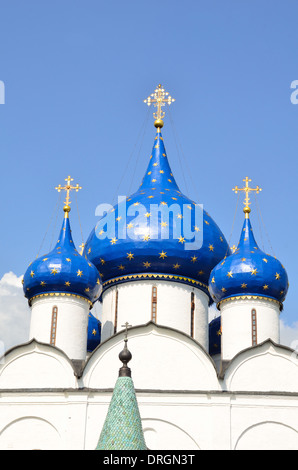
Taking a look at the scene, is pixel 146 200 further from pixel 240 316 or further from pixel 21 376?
pixel 21 376

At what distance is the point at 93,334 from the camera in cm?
1888

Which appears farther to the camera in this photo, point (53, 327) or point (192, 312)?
point (192, 312)

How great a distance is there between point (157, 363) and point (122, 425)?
5.46m

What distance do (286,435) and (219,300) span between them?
3187 millimetres

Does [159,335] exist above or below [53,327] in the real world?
below

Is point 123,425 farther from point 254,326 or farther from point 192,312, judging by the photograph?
point 192,312

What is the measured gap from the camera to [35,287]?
54.1ft

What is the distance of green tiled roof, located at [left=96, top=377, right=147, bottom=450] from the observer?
9484 millimetres

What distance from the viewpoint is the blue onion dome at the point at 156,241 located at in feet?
57.6

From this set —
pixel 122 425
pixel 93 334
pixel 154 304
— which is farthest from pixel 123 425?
pixel 93 334

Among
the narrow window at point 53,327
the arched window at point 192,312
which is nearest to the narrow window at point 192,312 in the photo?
the arched window at point 192,312

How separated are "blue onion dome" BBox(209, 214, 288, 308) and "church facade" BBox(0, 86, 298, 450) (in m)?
0.02

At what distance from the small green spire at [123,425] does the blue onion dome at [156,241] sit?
25.0 ft
